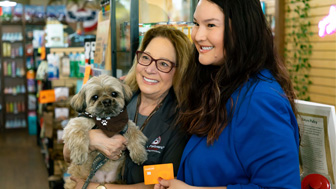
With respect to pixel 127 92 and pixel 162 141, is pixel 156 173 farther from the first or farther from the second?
pixel 127 92

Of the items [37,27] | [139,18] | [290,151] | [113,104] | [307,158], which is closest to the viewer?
[290,151]

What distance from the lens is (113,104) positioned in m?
1.84

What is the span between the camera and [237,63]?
1.31 metres

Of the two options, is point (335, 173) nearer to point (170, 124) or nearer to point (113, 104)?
point (170, 124)

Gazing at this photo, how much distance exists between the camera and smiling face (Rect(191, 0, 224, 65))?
1306mm

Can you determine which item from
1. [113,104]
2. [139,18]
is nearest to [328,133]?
[113,104]

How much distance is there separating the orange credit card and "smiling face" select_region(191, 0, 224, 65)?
0.53 m

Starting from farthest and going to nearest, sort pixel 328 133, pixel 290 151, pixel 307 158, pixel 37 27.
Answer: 1. pixel 37 27
2. pixel 307 158
3. pixel 328 133
4. pixel 290 151

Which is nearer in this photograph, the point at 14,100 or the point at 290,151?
the point at 290,151

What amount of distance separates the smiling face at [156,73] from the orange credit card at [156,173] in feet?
1.69

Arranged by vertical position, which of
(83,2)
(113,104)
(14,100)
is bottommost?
(14,100)

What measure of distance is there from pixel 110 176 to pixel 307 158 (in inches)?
42.7

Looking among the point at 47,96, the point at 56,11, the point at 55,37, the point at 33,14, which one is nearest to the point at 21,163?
the point at 55,37

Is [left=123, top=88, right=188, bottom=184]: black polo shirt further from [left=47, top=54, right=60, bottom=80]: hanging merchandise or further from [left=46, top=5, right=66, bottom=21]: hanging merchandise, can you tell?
[left=46, top=5, right=66, bottom=21]: hanging merchandise
